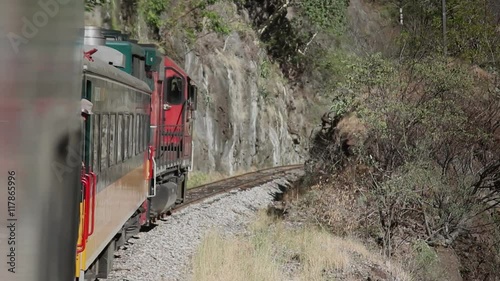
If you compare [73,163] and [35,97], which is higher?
[35,97]

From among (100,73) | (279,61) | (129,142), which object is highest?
(279,61)

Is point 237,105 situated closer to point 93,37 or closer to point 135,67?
point 135,67

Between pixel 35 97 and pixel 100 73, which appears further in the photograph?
pixel 100 73

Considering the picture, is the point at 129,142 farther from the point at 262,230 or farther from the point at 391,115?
the point at 391,115

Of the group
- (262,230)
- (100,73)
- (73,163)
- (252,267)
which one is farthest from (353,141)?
(73,163)

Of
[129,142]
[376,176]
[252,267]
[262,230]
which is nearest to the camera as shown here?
[129,142]

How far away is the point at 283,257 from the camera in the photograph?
11.0m

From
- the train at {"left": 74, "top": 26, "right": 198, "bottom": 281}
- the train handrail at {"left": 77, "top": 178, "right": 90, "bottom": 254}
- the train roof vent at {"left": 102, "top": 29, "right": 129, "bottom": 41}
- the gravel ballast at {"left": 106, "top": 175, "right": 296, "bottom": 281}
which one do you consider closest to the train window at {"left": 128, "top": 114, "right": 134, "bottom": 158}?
the train at {"left": 74, "top": 26, "right": 198, "bottom": 281}

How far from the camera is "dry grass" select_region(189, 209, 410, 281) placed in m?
8.99

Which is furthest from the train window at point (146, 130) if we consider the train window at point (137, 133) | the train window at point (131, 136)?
the train window at point (131, 136)

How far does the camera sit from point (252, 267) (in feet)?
30.4

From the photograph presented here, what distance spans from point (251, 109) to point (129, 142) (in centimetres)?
2879

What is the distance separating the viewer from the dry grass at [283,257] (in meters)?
8.99

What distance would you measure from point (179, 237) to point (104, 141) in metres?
5.85
